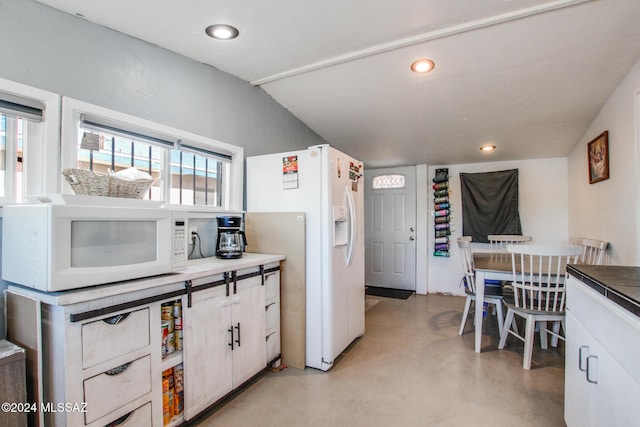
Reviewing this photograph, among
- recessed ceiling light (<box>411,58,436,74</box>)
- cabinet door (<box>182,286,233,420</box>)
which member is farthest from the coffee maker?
recessed ceiling light (<box>411,58,436,74</box>)

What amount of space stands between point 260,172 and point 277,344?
142cm

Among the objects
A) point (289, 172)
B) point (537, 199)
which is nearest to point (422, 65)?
point (289, 172)

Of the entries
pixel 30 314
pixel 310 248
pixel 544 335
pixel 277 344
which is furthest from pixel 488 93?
pixel 30 314

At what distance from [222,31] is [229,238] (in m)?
1.38

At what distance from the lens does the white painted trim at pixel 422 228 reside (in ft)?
16.6

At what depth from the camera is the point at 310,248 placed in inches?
101

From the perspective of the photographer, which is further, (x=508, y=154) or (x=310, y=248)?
(x=508, y=154)

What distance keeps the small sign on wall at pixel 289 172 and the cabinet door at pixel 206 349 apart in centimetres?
102

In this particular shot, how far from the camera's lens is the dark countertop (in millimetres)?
1067

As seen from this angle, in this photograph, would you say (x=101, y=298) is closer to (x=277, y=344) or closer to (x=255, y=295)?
(x=255, y=295)

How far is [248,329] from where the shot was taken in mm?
2172

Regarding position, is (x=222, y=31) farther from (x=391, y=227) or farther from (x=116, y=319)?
(x=391, y=227)

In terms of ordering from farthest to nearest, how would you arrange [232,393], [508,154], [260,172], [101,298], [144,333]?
[508,154] → [260,172] → [232,393] → [144,333] → [101,298]

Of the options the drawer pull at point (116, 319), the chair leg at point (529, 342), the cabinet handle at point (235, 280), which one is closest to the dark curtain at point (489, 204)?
the chair leg at point (529, 342)
